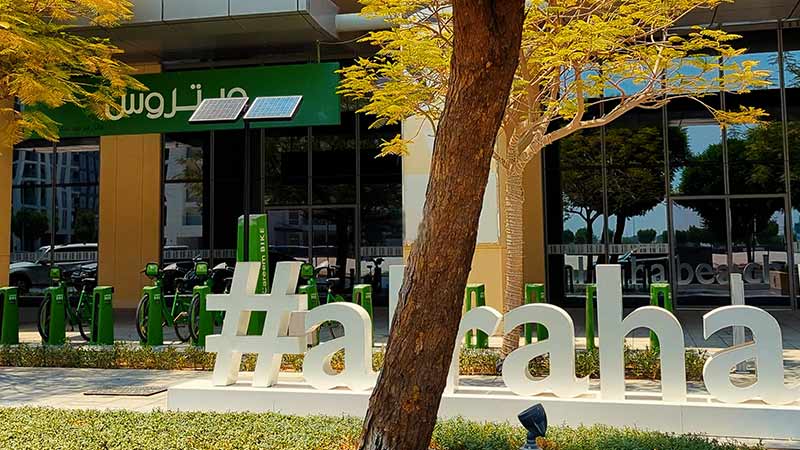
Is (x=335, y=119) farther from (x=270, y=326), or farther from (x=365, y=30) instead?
(x=270, y=326)

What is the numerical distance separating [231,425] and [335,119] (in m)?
8.51

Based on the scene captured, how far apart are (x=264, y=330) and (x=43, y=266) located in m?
14.9

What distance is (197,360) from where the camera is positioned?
8.88 meters

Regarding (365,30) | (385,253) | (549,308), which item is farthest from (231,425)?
(385,253)

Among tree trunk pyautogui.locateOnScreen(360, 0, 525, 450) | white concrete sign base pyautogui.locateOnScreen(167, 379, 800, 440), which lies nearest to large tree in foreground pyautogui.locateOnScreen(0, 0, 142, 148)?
white concrete sign base pyautogui.locateOnScreen(167, 379, 800, 440)

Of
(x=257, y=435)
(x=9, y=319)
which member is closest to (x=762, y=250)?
(x=257, y=435)

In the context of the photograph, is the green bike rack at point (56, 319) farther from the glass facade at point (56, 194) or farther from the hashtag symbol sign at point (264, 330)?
the glass facade at point (56, 194)

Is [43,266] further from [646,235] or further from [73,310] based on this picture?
[646,235]

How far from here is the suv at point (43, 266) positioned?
18172 millimetres

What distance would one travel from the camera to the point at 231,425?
5.04 metres


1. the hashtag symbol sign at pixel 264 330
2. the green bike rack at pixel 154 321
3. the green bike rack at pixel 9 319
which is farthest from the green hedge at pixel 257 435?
the green bike rack at pixel 9 319

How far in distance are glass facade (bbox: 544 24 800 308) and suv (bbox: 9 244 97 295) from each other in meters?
12.1

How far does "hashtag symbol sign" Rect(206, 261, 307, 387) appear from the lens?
6.25 m

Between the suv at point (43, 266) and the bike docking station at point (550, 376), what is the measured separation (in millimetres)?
13322
